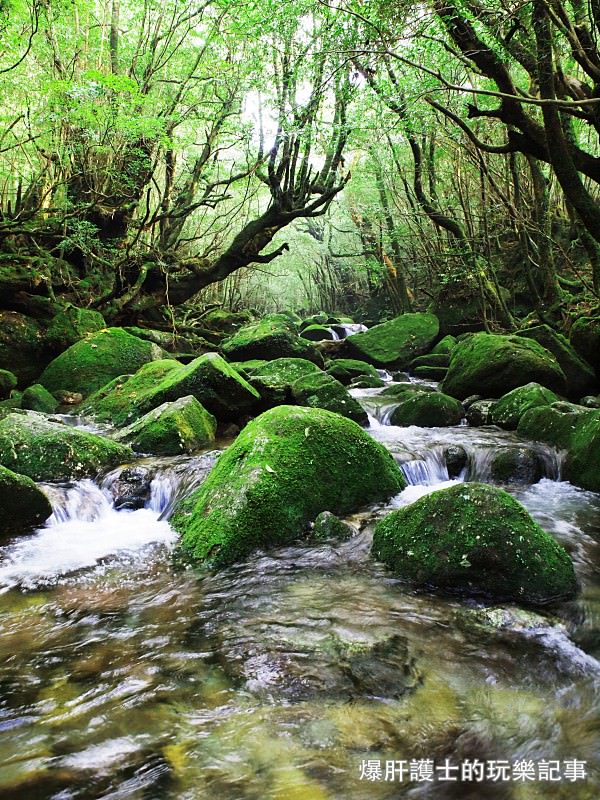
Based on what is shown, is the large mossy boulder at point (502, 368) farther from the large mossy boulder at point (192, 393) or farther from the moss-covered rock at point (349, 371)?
the large mossy boulder at point (192, 393)

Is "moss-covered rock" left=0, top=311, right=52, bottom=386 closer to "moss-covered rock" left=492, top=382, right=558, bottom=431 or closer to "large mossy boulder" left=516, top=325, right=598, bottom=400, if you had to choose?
"moss-covered rock" left=492, top=382, right=558, bottom=431

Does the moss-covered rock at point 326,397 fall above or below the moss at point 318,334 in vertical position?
below

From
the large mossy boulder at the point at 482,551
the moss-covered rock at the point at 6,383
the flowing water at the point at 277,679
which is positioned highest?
the moss-covered rock at the point at 6,383

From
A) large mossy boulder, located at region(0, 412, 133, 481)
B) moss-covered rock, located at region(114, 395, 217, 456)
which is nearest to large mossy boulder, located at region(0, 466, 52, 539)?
large mossy boulder, located at region(0, 412, 133, 481)

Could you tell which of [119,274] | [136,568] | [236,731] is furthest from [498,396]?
[119,274]

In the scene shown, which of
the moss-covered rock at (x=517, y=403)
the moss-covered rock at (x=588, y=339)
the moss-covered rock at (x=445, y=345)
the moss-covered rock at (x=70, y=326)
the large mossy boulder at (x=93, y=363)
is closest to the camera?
the moss-covered rock at (x=517, y=403)

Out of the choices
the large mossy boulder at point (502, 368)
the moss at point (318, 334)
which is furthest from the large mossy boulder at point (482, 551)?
the moss at point (318, 334)

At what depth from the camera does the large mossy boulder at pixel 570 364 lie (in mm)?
10609

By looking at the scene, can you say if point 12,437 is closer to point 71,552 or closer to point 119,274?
point 71,552

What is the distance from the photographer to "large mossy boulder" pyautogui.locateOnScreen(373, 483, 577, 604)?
12.2 ft

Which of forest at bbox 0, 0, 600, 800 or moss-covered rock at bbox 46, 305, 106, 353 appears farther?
moss-covered rock at bbox 46, 305, 106, 353

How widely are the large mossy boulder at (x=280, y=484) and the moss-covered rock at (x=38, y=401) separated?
18.8 feet

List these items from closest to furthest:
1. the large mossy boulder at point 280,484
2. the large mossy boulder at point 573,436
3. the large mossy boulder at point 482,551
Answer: the large mossy boulder at point 482,551, the large mossy boulder at point 280,484, the large mossy boulder at point 573,436

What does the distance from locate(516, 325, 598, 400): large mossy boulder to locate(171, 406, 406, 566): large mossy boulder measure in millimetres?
6586
